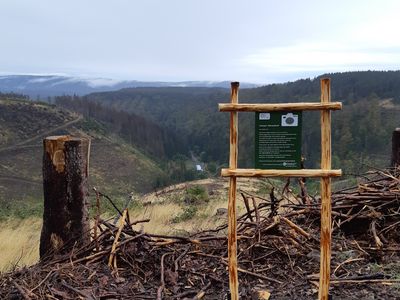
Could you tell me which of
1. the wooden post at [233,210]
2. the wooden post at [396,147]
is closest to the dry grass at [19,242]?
the wooden post at [233,210]

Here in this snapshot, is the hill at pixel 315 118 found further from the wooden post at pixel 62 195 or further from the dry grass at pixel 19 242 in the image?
the wooden post at pixel 62 195

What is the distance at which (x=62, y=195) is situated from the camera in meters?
4.41

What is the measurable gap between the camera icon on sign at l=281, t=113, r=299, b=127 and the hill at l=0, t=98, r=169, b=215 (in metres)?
51.9

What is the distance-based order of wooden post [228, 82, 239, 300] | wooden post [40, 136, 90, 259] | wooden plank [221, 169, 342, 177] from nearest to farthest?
wooden plank [221, 169, 342, 177] → wooden post [228, 82, 239, 300] → wooden post [40, 136, 90, 259]

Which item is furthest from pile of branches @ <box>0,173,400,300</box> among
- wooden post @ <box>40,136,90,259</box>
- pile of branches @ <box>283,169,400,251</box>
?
wooden post @ <box>40,136,90,259</box>

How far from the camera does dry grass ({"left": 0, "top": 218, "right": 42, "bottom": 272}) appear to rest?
594 cm

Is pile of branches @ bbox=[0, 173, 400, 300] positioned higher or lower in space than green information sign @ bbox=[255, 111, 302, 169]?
lower

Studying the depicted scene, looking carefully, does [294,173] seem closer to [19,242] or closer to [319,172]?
[319,172]

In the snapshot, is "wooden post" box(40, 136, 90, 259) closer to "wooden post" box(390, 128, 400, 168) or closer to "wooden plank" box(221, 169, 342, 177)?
"wooden plank" box(221, 169, 342, 177)

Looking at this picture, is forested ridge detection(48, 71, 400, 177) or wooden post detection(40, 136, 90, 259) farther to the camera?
forested ridge detection(48, 71, 400, 177)

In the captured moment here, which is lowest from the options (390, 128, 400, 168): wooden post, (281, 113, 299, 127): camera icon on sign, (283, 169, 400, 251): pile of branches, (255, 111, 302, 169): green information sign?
(283, 169, 400, 251): pile of branches

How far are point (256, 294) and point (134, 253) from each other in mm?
1221

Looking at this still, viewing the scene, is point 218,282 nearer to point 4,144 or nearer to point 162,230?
point 162,230

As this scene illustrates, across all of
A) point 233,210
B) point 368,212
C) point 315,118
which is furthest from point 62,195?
point 315,118
